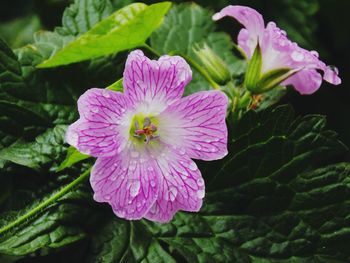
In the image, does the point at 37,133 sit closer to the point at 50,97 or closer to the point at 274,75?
the point at 50,97

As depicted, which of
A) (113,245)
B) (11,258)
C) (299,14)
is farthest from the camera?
(299,14)

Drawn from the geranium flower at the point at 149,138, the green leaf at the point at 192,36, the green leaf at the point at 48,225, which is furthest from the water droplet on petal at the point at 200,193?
the green leaf at the point at 192,36

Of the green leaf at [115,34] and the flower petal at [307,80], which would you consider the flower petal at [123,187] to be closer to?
the green leaf at [115,34]

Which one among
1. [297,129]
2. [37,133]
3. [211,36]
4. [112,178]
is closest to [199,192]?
[112,178]

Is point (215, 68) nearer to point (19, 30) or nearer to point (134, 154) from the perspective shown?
point (134, 154)

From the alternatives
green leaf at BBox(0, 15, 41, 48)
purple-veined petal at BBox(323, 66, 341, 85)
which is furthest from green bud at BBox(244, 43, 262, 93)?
green leaf at BBox(0, 15, 41, 48)

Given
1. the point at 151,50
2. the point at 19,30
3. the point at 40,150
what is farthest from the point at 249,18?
the point at 19,30

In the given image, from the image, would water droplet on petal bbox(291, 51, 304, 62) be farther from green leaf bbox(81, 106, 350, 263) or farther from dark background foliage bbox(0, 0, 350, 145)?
dark background foliage bbox(0, 0, 350, 145)
